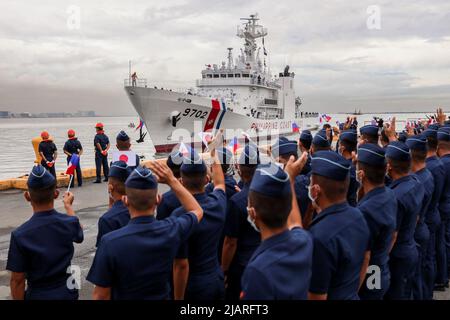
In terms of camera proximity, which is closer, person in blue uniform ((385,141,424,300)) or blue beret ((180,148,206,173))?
blue beret ((180,148,206,173))

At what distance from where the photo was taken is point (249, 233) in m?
3.11

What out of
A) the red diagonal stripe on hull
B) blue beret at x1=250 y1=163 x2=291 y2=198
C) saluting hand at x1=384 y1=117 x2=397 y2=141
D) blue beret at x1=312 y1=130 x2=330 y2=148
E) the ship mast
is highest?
the ship mast

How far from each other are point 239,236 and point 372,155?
3.87ft

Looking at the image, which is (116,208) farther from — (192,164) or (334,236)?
(334,236)

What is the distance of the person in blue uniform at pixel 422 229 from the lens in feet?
12.2

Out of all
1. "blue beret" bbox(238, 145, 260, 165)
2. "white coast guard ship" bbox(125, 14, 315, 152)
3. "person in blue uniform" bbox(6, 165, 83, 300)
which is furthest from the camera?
"white coast guard ship" bbox(125, 14, 315, 152)

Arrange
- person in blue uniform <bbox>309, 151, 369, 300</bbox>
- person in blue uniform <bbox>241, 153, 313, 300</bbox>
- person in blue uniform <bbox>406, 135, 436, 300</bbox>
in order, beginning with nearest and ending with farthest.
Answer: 1. person in blue uniform <bbox>241, 153, 313, 300</bbox>
2. person in blue uniform <bbox>309, 151, 369, 300</bbox>
3. person in blue uniform <bbox>406, 135, 436, 300</bbox>

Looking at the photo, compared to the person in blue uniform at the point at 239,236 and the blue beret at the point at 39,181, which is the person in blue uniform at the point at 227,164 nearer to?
the person in blue uniform at the point at 239,236

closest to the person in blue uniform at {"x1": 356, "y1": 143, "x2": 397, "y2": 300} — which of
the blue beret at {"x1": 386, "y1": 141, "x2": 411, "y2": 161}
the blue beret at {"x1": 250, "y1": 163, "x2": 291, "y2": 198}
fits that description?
the blue beret at {"x1": 386, "y1": 141, "x2": 411, "y2": 161}

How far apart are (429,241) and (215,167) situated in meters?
2.55

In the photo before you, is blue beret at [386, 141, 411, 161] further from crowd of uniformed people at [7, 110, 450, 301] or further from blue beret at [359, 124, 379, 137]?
blue beret at [359, 124, 379, 137]

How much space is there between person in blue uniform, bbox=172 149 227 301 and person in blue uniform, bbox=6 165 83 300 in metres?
0.82

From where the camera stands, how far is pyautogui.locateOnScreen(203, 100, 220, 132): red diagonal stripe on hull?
84.7 ft

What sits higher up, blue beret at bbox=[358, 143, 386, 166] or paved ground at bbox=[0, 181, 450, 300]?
A: blue beret at bbox=[358, 143, 386, 166]
